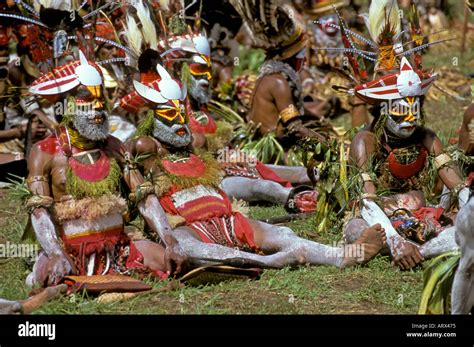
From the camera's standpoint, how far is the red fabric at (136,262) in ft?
20.4

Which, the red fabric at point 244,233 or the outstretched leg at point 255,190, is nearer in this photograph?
the red fabric at point 244,233

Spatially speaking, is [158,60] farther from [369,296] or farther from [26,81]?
[26,81]

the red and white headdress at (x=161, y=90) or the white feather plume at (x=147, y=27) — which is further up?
the white feather plume at (x=147, y=27)

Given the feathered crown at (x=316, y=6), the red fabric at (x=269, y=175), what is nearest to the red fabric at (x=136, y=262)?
the red fabric at (x=269, y=175)

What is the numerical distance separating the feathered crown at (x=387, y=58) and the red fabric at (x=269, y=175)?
6.53 ft

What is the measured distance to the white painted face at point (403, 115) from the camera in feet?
22.7

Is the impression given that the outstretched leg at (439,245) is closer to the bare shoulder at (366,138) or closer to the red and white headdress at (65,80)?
the bare shoulder at (366,138)

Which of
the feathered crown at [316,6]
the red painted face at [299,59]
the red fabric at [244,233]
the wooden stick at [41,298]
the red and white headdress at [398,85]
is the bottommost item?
the wooden stick at [41,298]

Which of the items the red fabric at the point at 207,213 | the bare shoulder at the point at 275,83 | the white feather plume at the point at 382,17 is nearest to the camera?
the red fabric at the point at 207,213

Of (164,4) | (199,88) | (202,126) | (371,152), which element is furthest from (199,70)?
(371,152)

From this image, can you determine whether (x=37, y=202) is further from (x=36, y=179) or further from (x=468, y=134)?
(x=468, y=134)

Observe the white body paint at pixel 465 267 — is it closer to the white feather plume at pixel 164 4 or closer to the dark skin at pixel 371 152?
the dark skin at pixel 371 152

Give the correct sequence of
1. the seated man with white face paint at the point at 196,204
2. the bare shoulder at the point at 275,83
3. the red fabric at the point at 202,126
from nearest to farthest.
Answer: the seated man with white face paint at the point at 196,204 → the red fabric at the point at 202,126 → the bare shoulder at the point at 275,83

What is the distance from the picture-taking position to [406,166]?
7098mm
